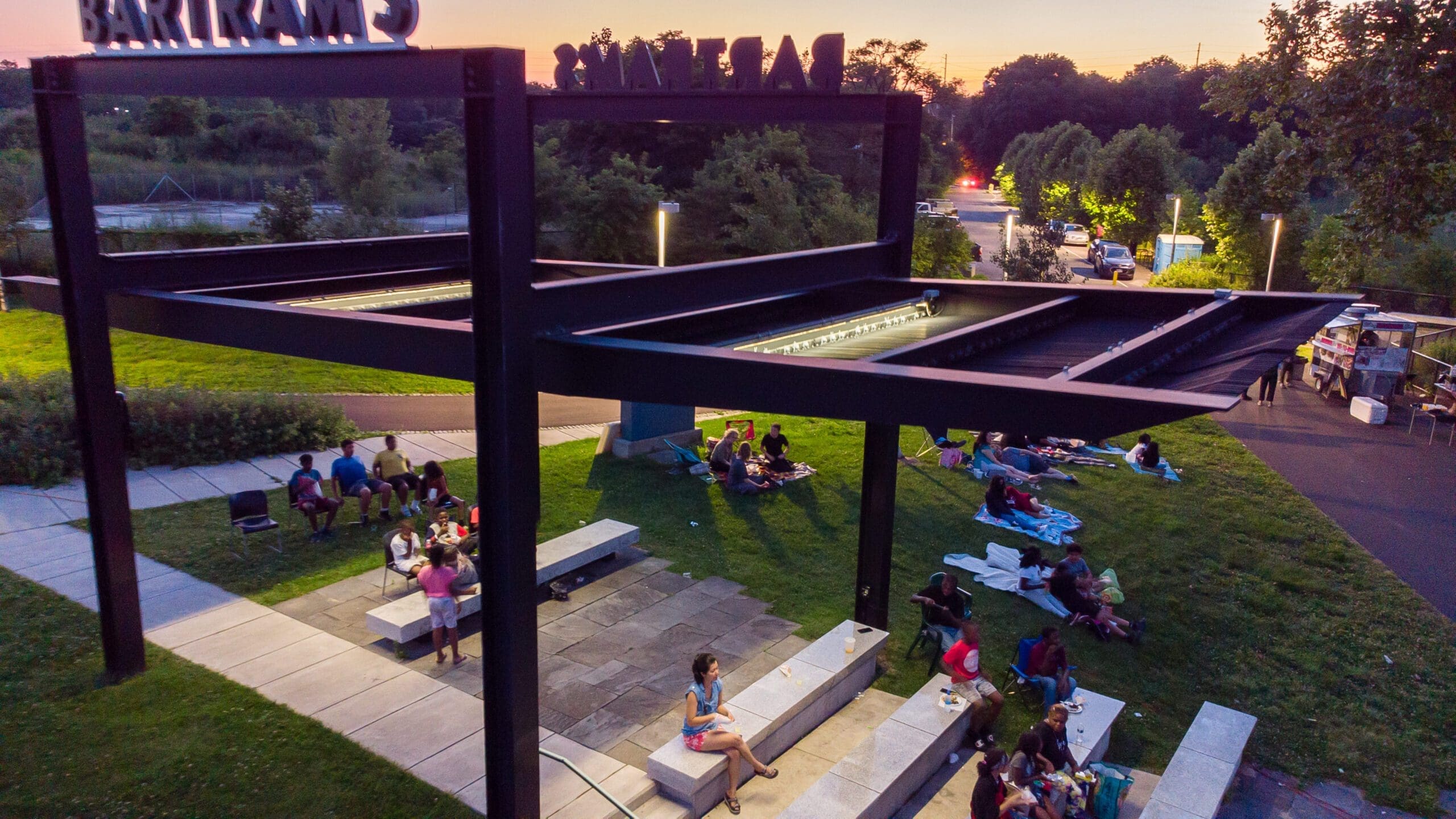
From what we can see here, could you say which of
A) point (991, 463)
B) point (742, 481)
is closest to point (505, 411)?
point (742, 481)

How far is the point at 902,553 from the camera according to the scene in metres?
14.0

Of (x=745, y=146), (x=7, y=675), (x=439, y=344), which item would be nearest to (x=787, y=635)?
(x=439, y=344)

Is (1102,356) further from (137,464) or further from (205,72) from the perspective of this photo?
(137,464)

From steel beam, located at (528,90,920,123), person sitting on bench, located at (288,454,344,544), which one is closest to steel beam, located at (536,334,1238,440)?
steel beam, located at (528,90,920,123)

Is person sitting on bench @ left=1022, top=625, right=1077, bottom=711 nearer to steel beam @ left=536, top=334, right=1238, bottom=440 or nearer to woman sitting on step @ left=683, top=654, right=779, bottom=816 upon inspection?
woman sitting on step @ left=683, top=654, right=779, bottom=816

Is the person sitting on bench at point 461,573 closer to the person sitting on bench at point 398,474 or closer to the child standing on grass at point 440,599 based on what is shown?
the child standing on grass at point 440,599

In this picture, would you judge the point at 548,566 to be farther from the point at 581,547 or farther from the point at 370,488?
the point at 370,488

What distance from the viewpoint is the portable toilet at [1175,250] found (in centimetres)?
3901

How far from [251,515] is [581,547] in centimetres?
433

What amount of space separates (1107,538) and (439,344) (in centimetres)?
1168

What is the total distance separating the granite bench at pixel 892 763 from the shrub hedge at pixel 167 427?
12.3 metres

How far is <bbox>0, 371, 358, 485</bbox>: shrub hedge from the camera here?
49.0ft

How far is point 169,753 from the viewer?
25.7 ft

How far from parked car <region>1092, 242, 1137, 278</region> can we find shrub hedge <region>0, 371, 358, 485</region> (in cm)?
3255
